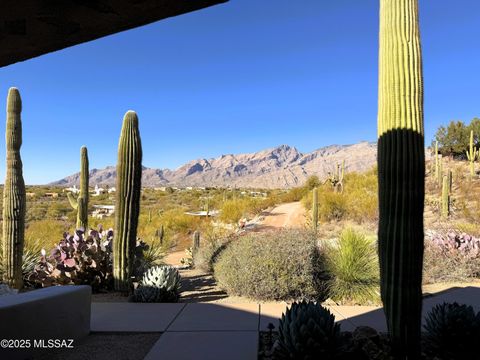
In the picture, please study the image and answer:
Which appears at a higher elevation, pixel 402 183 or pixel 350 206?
pixel 402 183

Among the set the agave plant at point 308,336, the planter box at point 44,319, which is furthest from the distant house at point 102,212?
the agave plant at point 308,336

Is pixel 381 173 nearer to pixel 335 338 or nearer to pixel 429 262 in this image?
pixel 335 338

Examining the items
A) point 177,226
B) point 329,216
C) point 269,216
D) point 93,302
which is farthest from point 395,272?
point 269,216

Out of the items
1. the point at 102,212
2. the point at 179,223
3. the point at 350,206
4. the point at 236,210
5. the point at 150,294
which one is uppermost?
the point at 350,206

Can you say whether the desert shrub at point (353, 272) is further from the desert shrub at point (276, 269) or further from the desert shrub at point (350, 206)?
the desert shrub at point (350, 206)

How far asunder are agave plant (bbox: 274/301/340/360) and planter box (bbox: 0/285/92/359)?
2424 millimetres

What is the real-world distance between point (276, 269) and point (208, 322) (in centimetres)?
197

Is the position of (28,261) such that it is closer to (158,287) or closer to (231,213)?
(158,287)

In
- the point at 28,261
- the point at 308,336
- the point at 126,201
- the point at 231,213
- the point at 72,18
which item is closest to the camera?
the point at 72,18

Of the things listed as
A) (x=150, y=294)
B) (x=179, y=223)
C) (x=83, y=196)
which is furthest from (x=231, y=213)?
(x=150, y=294)

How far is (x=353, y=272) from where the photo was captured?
24.4ft

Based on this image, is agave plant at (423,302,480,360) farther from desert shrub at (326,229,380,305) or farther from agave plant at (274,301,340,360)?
desert shrub at (326,229,380,305)

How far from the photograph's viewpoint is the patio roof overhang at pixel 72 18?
76.2 inches

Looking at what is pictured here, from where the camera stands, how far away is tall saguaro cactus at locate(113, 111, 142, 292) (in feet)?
24.4
